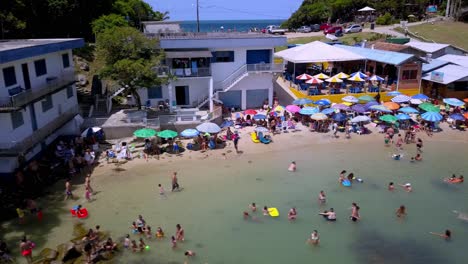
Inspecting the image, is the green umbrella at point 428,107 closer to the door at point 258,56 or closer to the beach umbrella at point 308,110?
the beach umbrella at point 308,110

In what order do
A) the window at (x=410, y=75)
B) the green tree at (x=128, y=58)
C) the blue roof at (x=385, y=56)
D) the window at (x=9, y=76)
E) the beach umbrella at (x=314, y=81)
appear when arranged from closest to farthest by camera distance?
1. the window at (x=9, y=76)
2. the green tree at (x=128, y=58)
3. the beach umbrella at (x=314, y=81)
4. the blue roof at (x=385, y=56)
5. the window at (x=410, y=75)

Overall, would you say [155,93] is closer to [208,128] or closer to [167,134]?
[167,134]

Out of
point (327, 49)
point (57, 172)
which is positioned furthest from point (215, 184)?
point (327, 49)

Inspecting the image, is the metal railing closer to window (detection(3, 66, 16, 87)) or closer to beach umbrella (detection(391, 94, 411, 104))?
window (detection(3, 66, 16, 87))

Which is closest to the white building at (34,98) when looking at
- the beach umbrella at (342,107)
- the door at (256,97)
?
the door at (256,97)

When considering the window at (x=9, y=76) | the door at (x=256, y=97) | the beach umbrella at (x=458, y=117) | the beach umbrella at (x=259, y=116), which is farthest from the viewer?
the door at (x=256, y=97)

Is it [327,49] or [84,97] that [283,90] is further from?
[84,97]

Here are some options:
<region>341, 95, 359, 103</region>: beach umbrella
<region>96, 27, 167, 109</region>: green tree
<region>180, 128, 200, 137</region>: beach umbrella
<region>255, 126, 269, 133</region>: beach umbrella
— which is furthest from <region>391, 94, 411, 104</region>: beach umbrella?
<region>96, 27, 167, 109</region>: green tree
